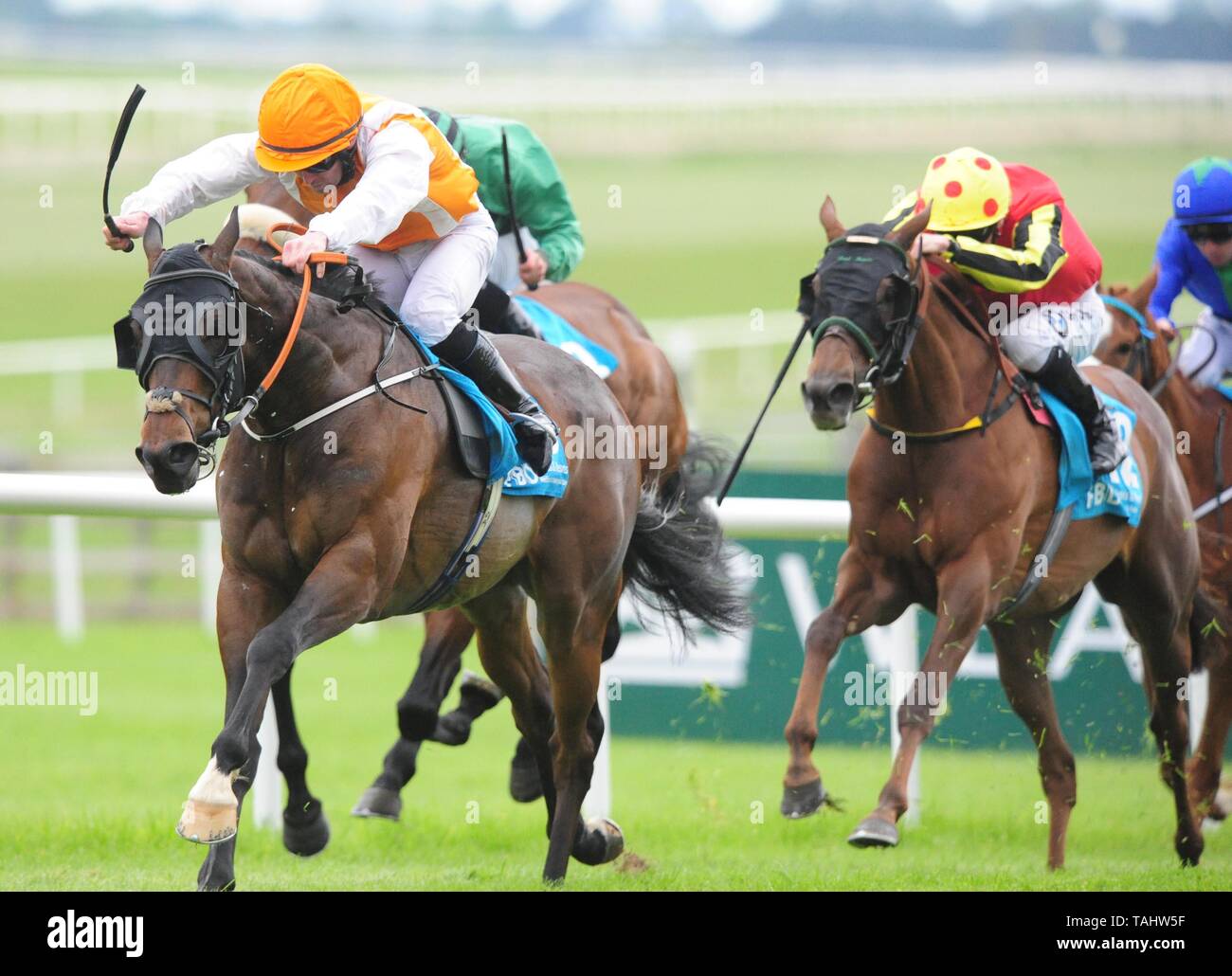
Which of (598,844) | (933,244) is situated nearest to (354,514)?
(598,844)

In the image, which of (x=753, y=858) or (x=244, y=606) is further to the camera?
(x=753, y=858)

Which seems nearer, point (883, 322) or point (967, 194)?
point (883, 322)

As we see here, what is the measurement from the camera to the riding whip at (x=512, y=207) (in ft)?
21.3

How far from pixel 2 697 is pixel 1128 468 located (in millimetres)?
7793

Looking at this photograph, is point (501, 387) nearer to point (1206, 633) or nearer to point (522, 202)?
point (522, 202)

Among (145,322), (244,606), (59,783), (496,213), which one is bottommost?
(59,783)

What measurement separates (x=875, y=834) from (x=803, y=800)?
237 millimetres

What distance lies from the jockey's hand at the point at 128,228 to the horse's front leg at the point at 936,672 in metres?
2.53

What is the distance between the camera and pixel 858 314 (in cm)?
553

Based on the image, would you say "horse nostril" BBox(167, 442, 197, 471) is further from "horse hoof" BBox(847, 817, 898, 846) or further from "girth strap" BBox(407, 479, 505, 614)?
"horse hoof" BBox(847, 817, 898, 846)

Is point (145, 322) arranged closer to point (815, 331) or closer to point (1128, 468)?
point (815, 331)

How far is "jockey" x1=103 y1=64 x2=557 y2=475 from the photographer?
15.1 feet

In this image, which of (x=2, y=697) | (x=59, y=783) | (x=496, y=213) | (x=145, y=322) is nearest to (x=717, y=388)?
(x=2, y=697)

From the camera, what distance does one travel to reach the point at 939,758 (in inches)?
375
